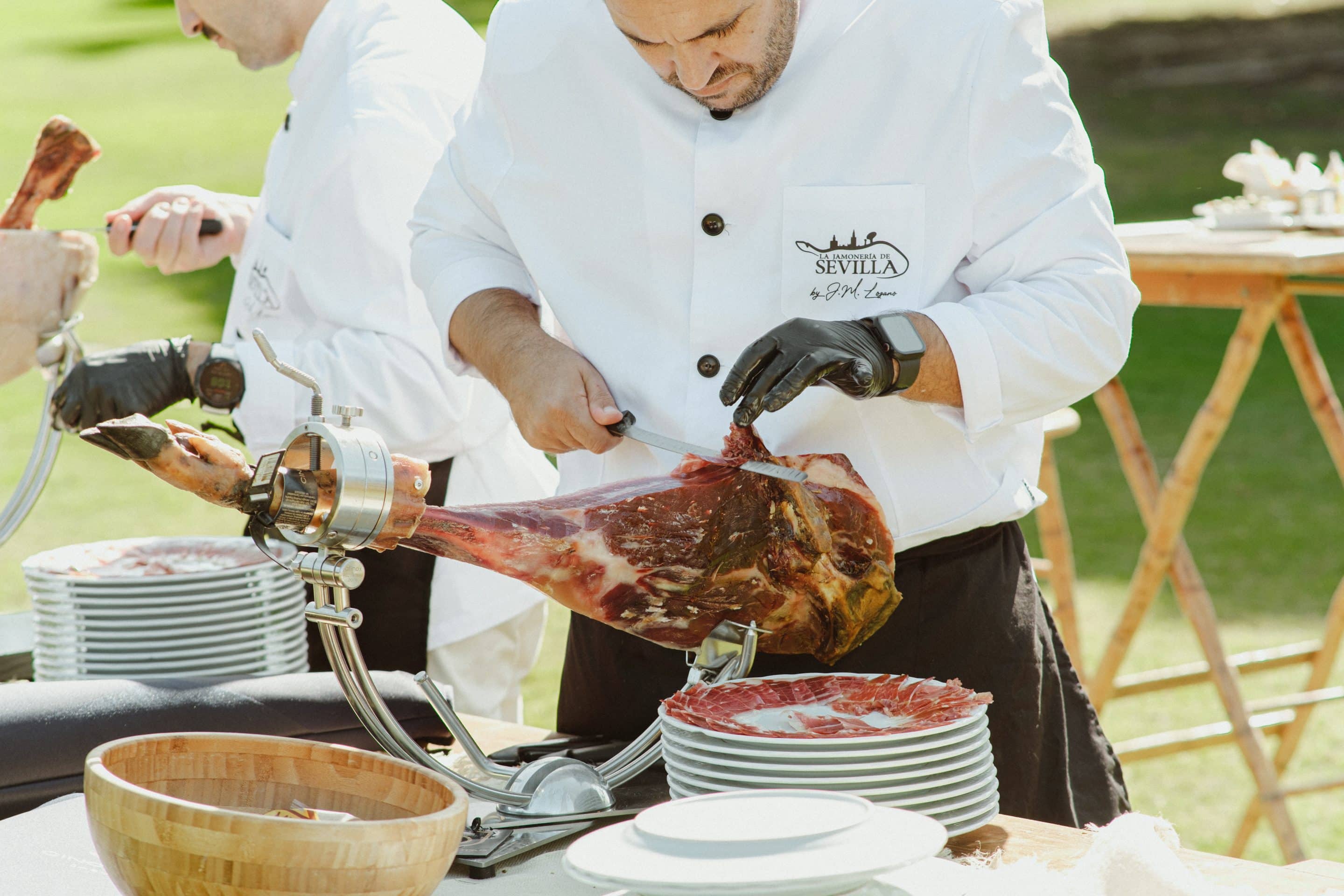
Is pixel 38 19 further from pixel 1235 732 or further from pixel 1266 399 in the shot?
pixel 1235 732

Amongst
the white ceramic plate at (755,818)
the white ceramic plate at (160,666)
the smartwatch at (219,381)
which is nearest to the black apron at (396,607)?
the smartwatch at (219,381)

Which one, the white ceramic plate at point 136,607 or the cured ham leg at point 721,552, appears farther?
the white ceramic plate at point 136,607

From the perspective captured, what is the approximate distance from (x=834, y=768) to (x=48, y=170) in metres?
1.80

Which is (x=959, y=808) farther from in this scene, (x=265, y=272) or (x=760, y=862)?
(x=265, y=272)

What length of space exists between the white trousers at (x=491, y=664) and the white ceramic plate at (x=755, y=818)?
1.44 m

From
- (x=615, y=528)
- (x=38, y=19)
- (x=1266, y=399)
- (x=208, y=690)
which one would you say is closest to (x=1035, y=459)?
(x=615, y=528)

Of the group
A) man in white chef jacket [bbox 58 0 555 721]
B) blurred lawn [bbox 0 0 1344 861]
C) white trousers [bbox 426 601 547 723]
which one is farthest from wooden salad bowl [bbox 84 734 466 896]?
blurred lawn [bbox 0 0 1344 861]

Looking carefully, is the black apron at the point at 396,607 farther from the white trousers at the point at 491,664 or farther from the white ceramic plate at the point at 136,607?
the white ceramic plate at the point at 136,607

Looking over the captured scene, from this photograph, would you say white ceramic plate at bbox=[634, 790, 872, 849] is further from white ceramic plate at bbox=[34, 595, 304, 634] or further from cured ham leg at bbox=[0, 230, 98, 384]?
cured ham leg at bbox=[0, 230, 98, 384]

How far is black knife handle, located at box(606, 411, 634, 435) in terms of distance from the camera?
1.72m

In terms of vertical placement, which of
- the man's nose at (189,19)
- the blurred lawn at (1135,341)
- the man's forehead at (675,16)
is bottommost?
the blurred lawn at (1135,341)

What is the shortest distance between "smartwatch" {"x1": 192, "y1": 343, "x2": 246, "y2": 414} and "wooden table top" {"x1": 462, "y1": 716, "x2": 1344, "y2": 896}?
1.33 m

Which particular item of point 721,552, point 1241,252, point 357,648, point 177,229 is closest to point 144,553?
point 177,229

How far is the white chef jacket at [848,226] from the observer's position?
5.44 feet
